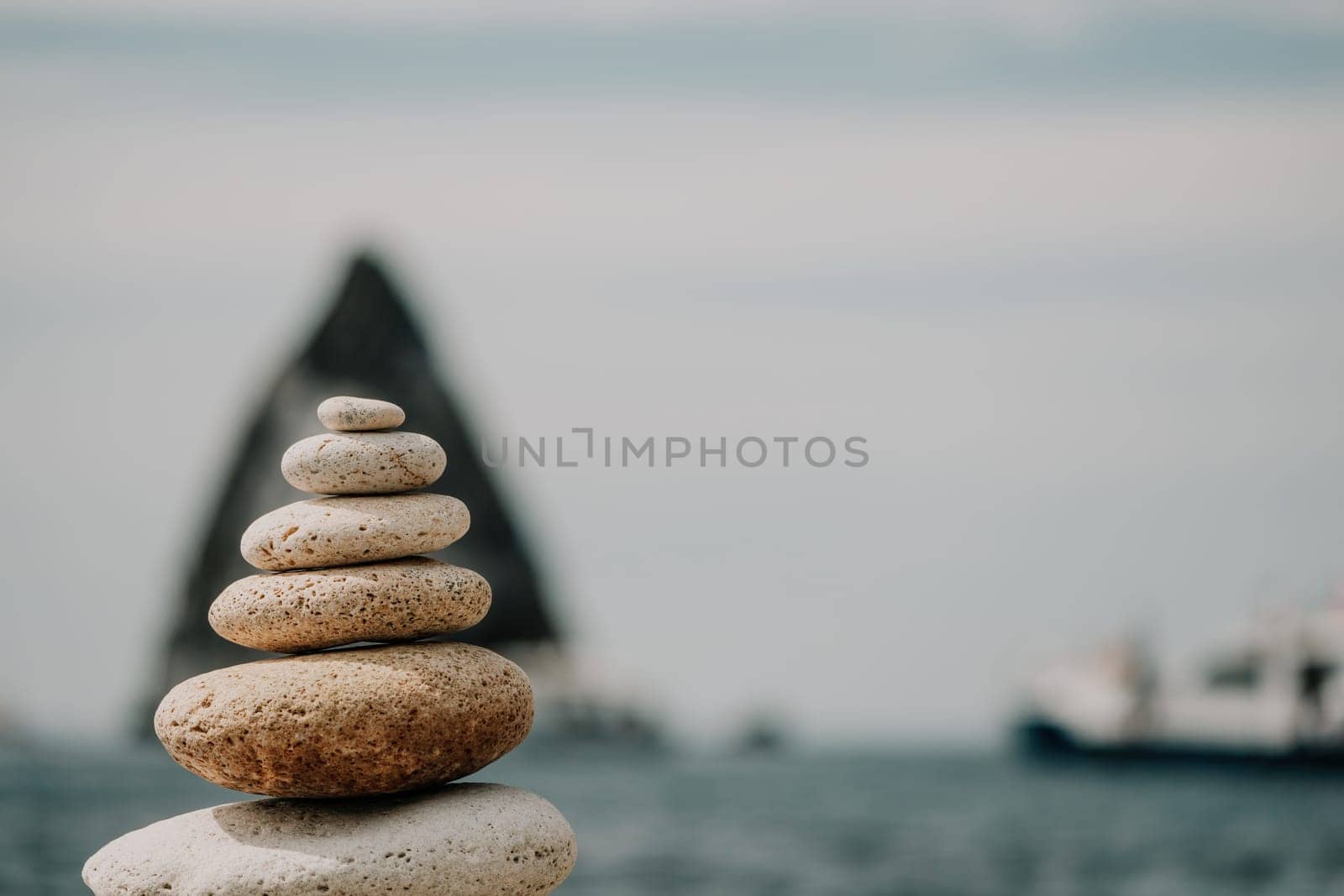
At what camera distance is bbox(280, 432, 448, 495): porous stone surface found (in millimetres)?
6934

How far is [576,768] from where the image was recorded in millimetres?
83000

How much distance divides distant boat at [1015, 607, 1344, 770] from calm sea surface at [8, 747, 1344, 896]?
62.9 inches

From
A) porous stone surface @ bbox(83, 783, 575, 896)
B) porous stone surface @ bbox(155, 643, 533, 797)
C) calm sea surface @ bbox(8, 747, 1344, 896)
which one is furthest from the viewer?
calm sea surface @ bbox(8, 747, 1344, 896)

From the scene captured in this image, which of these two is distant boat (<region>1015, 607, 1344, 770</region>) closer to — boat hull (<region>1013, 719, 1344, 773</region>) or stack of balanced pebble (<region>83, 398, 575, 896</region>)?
boat hull (<region>1013, 719, 1344, 773</region>)

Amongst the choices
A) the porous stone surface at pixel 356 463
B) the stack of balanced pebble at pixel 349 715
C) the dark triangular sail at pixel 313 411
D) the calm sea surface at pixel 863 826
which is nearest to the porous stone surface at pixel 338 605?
the stack of balanced pebble at pixel 349 715

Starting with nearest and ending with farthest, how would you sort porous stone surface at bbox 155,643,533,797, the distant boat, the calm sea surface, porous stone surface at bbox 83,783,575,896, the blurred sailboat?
porous stone surface at bbox 155,643,533,797
porous stone surface at bbox 83,783,575,896
the calm sea surface
the distant boat
the blurred sailboat

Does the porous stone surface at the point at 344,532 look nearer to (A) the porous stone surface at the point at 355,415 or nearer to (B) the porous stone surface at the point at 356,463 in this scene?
(B) the porous stone surface at the point at 356,463

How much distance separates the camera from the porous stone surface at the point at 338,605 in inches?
268

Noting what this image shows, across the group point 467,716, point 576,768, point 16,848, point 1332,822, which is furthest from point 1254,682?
point 467,716

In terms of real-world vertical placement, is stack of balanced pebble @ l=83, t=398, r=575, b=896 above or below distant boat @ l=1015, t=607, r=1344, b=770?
above

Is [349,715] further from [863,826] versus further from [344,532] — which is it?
[863,826]

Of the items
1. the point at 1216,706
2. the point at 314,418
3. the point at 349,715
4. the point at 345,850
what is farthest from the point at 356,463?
the point at 314,418

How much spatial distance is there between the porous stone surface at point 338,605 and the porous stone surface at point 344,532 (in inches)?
2.9

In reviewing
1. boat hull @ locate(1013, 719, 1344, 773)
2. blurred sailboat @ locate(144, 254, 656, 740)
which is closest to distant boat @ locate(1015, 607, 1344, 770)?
boat hull @ locate(1013, 719, 1344, 773)
